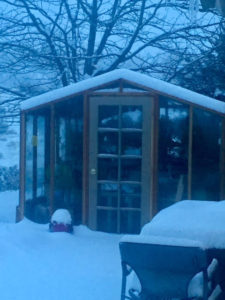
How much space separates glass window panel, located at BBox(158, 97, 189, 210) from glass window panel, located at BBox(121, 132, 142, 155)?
316 mm

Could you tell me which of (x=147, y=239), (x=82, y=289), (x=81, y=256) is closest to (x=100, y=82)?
(x=81, y=256)

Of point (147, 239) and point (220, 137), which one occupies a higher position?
point (220, 137)

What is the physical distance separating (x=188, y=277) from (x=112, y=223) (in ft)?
14.7

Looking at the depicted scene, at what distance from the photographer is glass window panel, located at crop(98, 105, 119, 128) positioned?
319 inches

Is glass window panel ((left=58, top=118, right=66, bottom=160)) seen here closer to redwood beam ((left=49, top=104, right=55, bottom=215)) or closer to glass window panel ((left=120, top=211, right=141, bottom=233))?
redwood beam ((left=49, top=104, right=55, bottom=215))

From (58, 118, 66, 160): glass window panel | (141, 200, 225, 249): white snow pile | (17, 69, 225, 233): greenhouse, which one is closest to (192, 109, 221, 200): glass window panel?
(17, 69, 225, 233): greenhouse

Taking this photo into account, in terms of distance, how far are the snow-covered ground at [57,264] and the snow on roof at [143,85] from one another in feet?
6.60

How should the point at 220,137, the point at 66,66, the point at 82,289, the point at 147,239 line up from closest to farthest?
1. the point at 147,239
2. the point at 82,289
3. the point at 220,137
4. the point at 66,66

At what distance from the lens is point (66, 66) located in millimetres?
12773

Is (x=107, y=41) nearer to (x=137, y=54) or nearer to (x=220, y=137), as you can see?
(x=137, y=54)

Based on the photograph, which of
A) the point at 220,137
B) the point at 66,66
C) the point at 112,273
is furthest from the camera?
the point at 66,66

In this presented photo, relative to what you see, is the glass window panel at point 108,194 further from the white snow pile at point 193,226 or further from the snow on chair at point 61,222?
the white snow pile at point 193,226

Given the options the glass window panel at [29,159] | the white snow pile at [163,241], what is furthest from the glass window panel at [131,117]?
the white snow pile at [163,241]

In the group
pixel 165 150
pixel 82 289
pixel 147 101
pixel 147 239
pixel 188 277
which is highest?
pixel 147 101
